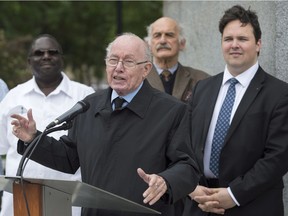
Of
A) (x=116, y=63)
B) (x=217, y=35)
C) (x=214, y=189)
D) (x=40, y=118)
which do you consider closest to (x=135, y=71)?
(x=116, y=63)

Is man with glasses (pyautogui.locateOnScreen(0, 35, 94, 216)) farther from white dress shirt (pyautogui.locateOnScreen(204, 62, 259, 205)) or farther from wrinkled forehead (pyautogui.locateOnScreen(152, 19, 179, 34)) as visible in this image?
white dress shirt (pyautogui.locateOnScreen(204, 62, 259, 205))

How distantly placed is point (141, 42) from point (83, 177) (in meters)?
0.92

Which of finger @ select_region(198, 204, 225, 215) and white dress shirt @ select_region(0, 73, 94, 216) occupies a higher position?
white dress shirt @ select_region(0, 73, 94, 216)

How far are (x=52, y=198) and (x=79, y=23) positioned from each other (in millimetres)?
16607

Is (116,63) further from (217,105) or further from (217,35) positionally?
(217,35)

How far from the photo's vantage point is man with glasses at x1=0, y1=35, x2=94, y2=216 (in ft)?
20.7

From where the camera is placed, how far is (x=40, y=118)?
20.7 feet

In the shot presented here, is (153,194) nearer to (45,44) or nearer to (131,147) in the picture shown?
(131,147)

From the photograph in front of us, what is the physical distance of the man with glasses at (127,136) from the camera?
4746mm

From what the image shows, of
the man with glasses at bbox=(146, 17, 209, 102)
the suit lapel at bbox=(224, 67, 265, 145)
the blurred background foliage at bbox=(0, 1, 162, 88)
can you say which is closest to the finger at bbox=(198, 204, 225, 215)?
the suit lapel at bbox=(224, 67, 265, 145)

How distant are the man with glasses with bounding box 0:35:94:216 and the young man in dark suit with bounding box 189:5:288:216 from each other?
1.21 metres

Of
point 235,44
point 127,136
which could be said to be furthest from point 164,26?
point 127,136

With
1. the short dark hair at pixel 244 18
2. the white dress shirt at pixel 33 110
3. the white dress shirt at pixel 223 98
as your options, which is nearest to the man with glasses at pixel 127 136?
the white dress shirt at pixel 223 98

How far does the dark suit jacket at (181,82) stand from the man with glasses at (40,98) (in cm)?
56
